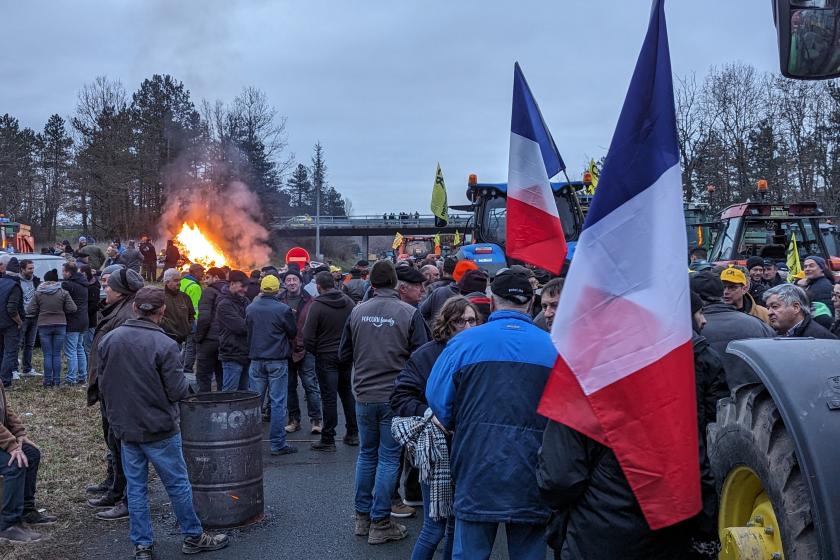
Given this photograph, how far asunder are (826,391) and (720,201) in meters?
36.8

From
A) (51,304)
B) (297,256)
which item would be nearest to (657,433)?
(51,304)

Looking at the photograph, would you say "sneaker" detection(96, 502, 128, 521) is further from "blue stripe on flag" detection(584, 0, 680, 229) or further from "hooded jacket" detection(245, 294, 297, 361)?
"blue stripe on flag" detection(584, 0, 680, 229)

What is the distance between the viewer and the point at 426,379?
4.97m

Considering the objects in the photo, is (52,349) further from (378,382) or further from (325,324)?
(378,382)

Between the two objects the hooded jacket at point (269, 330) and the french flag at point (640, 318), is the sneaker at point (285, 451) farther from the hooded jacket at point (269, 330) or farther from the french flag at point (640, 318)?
the french flag at point (640, 318)

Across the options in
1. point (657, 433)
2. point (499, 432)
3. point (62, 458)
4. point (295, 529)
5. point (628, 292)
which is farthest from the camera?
point (62, 458)

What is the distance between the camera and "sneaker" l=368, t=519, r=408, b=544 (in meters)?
6.11

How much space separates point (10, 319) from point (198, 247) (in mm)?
16629

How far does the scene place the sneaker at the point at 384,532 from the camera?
20.1 feet

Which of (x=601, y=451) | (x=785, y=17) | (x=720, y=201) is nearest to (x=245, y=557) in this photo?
(x=601, y=451)

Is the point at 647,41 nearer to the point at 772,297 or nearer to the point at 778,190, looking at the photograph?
the point at 772,297

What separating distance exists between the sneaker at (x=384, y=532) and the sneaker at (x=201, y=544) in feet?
3.80

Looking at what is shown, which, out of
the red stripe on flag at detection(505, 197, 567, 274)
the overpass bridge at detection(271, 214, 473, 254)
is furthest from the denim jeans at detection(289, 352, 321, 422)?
the overpass bridge at detection(271, 214, 473, 254)

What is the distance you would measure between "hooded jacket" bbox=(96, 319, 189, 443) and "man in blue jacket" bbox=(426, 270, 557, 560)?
2.68 m
